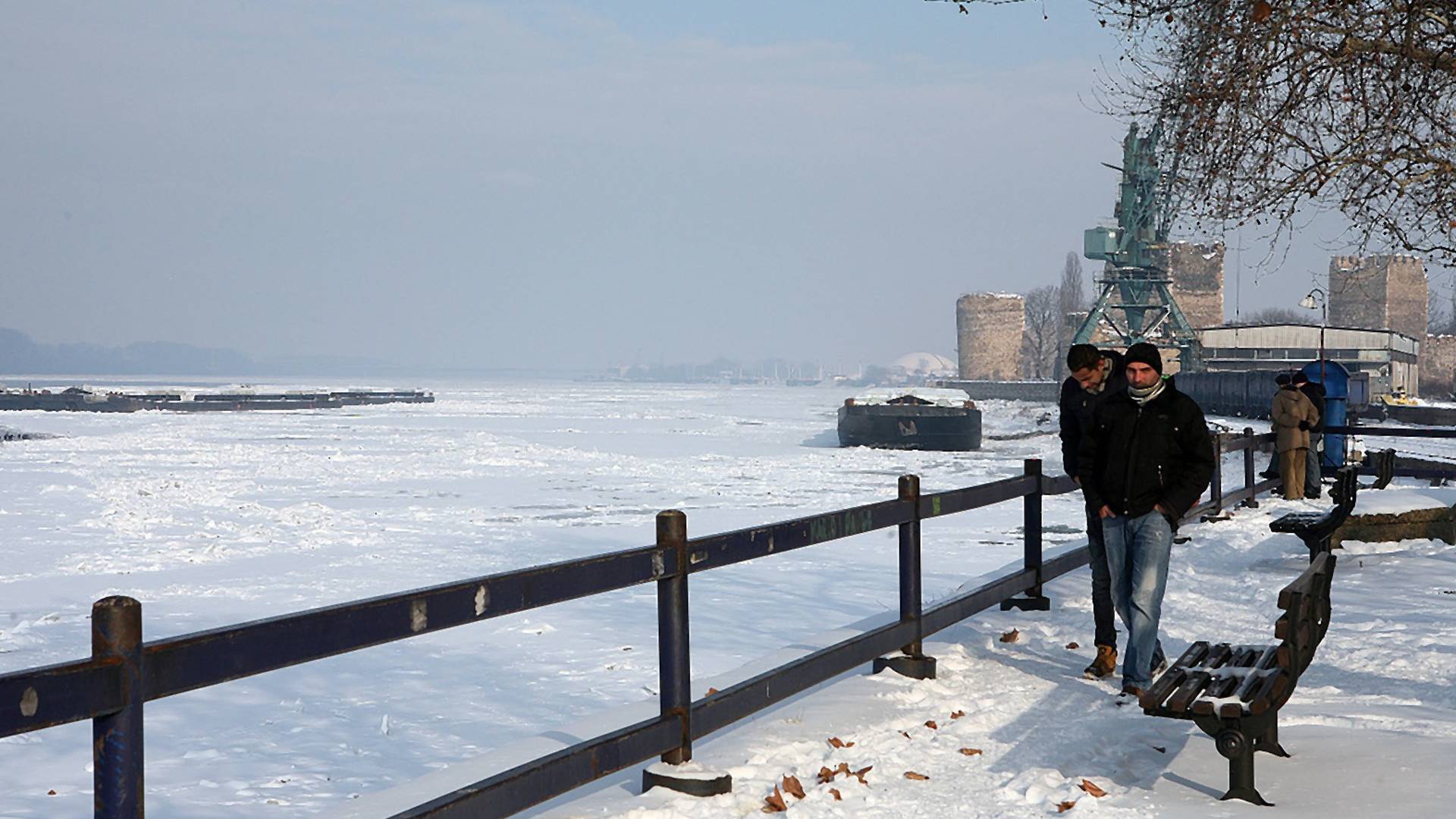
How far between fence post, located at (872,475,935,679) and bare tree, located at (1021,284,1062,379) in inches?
6263

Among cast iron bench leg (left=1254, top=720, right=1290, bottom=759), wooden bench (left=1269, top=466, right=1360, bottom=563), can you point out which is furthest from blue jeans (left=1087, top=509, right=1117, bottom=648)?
wooden bench (left=1269, top=466, right=1360, bottom=563)

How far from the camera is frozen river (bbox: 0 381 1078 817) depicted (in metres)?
8.56

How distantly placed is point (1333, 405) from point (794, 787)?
18.3m

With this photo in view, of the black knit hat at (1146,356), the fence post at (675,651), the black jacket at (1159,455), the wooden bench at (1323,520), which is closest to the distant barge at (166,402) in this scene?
the wooden bench at (1323,520)

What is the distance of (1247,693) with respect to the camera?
17.8 feet

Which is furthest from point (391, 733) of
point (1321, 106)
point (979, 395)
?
point (979, 395)

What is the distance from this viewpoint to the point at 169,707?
9641 millimetres

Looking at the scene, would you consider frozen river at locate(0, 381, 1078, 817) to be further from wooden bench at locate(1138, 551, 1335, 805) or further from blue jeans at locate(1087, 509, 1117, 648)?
wooden bench at locate(1138, 551, 1335, 805)

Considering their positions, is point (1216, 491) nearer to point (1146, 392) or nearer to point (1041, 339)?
point (1146, 392)

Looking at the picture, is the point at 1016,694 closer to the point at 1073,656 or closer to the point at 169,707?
the point at 1073,656

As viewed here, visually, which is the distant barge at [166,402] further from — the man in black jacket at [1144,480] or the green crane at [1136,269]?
the man in black jacket at [1144,480]

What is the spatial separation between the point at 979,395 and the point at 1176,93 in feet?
328

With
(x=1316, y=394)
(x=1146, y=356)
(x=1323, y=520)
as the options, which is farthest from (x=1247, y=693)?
(x=1316, y=394)

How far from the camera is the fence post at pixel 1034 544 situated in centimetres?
952
